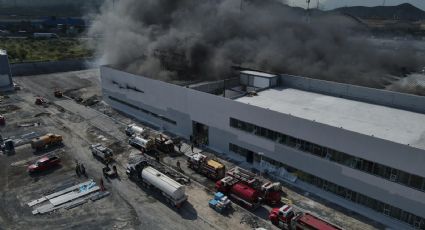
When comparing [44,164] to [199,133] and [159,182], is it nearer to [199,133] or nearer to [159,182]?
[159,182]

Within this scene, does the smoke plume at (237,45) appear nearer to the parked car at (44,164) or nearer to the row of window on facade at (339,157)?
the row of window on facade at (339,157)

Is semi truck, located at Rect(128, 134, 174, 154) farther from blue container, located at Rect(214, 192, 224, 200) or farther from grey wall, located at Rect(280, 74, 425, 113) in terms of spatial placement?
grey wall, located at Rect(280, 74, 425, 113)

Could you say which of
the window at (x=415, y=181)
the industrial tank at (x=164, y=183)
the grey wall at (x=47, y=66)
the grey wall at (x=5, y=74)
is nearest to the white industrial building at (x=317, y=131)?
the window at (x=415, y=181)

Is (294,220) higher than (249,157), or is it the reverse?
(249,157)

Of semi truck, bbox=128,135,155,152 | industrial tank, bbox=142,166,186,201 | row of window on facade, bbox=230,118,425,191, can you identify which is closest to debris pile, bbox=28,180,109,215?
industrial tank, bbox=142,166,186,201

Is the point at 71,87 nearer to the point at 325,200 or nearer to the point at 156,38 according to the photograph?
the point at 156,38

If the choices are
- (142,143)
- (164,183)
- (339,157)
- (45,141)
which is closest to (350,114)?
(339,157)
